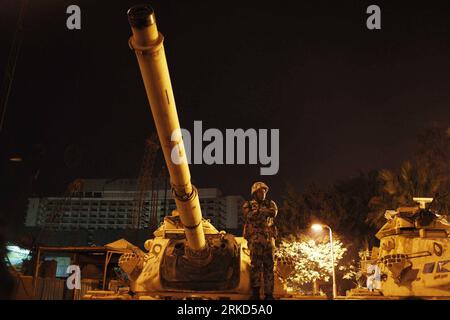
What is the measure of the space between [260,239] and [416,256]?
4750mm

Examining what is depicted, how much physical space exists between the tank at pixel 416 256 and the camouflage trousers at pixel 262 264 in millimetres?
3798

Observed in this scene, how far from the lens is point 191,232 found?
8.90 meters

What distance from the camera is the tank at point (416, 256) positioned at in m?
10.5

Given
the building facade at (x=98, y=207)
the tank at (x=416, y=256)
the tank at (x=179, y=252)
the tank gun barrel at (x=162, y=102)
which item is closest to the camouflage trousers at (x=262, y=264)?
the tank at (x=179, y=252)

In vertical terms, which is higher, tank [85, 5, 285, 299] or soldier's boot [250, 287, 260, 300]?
tank [85, 5, 285, 299]

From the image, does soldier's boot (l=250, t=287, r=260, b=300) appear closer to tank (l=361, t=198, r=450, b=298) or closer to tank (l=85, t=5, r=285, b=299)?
tank (l=85, t=5, r=285, b=299)

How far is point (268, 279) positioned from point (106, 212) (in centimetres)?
9166

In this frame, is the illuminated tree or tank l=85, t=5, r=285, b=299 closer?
tank l=85, t=5, r=285, b=299

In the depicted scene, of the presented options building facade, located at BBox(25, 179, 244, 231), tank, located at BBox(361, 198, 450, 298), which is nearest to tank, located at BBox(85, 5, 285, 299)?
tank, located at BBox(361, 198, 450, 298)

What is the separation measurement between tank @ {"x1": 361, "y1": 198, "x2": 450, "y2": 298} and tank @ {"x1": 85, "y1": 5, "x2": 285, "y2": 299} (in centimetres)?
335

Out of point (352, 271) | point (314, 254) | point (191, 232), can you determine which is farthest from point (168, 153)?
point (352, 271)

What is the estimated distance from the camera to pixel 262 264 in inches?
339

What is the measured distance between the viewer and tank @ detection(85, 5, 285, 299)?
6.88m

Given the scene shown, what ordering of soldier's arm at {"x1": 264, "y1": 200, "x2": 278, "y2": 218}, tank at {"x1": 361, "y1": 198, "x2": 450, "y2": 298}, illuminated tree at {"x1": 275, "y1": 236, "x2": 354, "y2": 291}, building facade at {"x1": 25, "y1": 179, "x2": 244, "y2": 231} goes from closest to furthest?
soldier's arm at {"x1": 264, "y1": 200, "x2": 278, "y2": 218} < tank at {"x1": 361, "y1": 198, "x2": 450, "y2": 298} < illuminated tree at {"x1": 275, "y1": 236, "x2": 354, "y2": 291} < building facade at {"x1": 25, "y1": 179, "x2": 244, "y2": 231}
